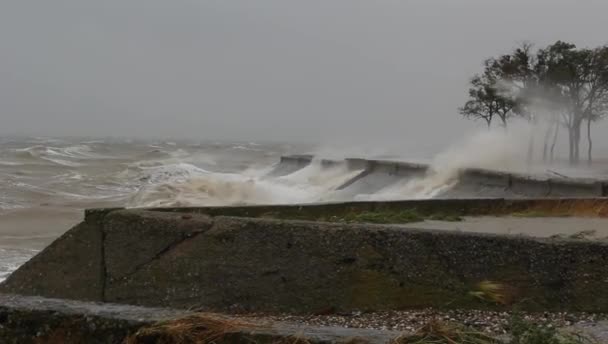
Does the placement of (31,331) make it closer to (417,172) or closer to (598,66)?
(417,172)

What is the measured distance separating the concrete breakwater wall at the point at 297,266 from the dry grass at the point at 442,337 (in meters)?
2.17

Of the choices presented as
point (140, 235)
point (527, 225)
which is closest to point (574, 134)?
point (527, 225)

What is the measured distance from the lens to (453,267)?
192 inches

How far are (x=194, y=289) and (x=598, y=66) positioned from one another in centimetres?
3411

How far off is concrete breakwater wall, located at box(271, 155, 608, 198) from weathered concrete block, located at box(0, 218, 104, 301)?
10739 millimetres

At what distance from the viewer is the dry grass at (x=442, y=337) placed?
259 centimetres

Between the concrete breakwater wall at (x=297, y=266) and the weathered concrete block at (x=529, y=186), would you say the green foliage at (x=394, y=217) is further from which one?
the weathered concrete block at (x=529, y=186)

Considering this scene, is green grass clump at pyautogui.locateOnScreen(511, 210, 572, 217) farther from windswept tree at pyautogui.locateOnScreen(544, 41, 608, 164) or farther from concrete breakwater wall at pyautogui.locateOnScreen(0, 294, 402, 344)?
windswept tree at pyautogui.locateOnScreen(544, 41, 608, 164)

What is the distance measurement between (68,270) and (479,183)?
13.8m

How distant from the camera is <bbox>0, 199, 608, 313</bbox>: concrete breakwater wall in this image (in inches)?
187

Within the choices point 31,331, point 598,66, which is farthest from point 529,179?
point 598,66

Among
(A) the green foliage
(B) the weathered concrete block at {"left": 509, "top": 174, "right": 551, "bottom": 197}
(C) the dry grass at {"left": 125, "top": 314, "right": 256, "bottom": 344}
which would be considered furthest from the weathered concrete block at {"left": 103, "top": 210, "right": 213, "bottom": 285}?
(B) the weathered concrete block at {"left": 509, "top": 174, "right": 551, "bottom": 197}

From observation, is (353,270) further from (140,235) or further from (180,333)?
(180,333)

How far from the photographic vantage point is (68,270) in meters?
5.38
